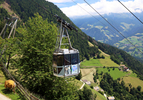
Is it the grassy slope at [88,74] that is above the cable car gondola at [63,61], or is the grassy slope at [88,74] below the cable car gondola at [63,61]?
below

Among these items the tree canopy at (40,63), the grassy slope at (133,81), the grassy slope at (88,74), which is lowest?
Answer: the grassy slope at (133,81)

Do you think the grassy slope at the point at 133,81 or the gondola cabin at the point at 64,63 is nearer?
the gondola cabin at the point at 64,63

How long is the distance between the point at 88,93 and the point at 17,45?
74573 mm

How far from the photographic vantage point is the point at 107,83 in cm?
17712

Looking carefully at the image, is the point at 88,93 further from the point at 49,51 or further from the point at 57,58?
the point at 57,58

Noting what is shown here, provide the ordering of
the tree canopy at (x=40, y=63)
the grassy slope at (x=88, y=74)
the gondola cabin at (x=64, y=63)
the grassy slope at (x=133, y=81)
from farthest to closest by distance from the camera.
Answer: the grassy slope at (x=88, y=74)
the grassy slope at (x=133, y=81)
the tree canopy at (x=40, y=63)
the gondola cabin at (x=64, y=63)

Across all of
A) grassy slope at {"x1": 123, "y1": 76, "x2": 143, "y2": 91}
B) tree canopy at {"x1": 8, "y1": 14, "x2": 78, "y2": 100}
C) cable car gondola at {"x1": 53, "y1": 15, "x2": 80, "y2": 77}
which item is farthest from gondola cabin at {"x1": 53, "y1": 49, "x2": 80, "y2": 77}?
grassy slope at {"x1": 123, "y1": 76, "x2": 143, "y2": 91}

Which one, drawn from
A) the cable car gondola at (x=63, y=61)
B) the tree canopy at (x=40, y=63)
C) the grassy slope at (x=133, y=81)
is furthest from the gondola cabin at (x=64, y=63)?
the grassy slope at (x=133, y=81)

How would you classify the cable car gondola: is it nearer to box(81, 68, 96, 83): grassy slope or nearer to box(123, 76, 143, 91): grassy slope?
box(81, 68, 96, 83): grassy slope

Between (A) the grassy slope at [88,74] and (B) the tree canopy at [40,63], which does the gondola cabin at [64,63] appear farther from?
(A) the grassy slope at [88,74]

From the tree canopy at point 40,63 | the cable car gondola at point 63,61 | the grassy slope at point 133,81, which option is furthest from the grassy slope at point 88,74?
the cable car gondola at point 63,61

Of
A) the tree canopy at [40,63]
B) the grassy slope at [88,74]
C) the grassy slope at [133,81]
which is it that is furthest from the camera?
the grassy slope at [88,74]

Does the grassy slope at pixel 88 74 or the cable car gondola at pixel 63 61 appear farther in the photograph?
the grassy slope at pixel 88 74

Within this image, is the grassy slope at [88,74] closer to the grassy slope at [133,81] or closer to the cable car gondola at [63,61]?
the grassy slope at [133,81]
